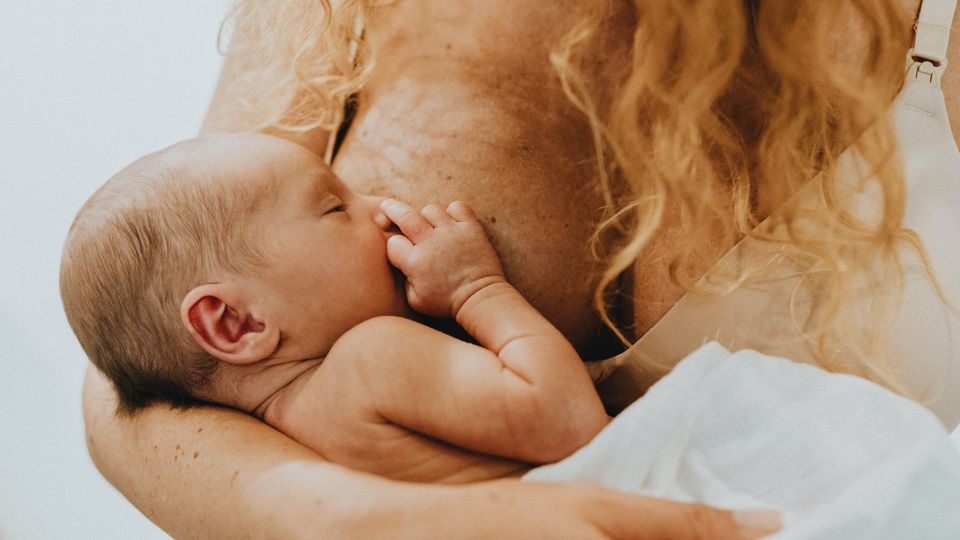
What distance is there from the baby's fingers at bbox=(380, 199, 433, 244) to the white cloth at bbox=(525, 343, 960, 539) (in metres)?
0.25

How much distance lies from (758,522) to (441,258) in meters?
0.34

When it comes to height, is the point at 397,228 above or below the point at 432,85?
below

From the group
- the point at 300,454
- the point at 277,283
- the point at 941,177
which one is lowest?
the point at 300,454

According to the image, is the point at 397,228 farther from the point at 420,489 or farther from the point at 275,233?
the point at 420,489

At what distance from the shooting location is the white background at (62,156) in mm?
1358

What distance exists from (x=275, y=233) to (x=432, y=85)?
0.77 feet

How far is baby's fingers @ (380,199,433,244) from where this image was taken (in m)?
0.79

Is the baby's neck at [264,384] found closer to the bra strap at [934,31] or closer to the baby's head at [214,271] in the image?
the baby's head at [214,271]

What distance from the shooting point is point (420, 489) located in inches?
23.5

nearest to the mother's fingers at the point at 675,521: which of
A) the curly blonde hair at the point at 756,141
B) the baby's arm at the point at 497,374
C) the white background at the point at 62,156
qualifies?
the baby's arm at the point at 497,374

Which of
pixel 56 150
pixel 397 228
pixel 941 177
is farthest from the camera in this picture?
pixel 56 150

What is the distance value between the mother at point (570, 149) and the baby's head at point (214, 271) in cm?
6

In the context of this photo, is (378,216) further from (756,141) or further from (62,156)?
(62,156)

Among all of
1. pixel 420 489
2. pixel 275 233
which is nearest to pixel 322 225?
pixel 275 233
